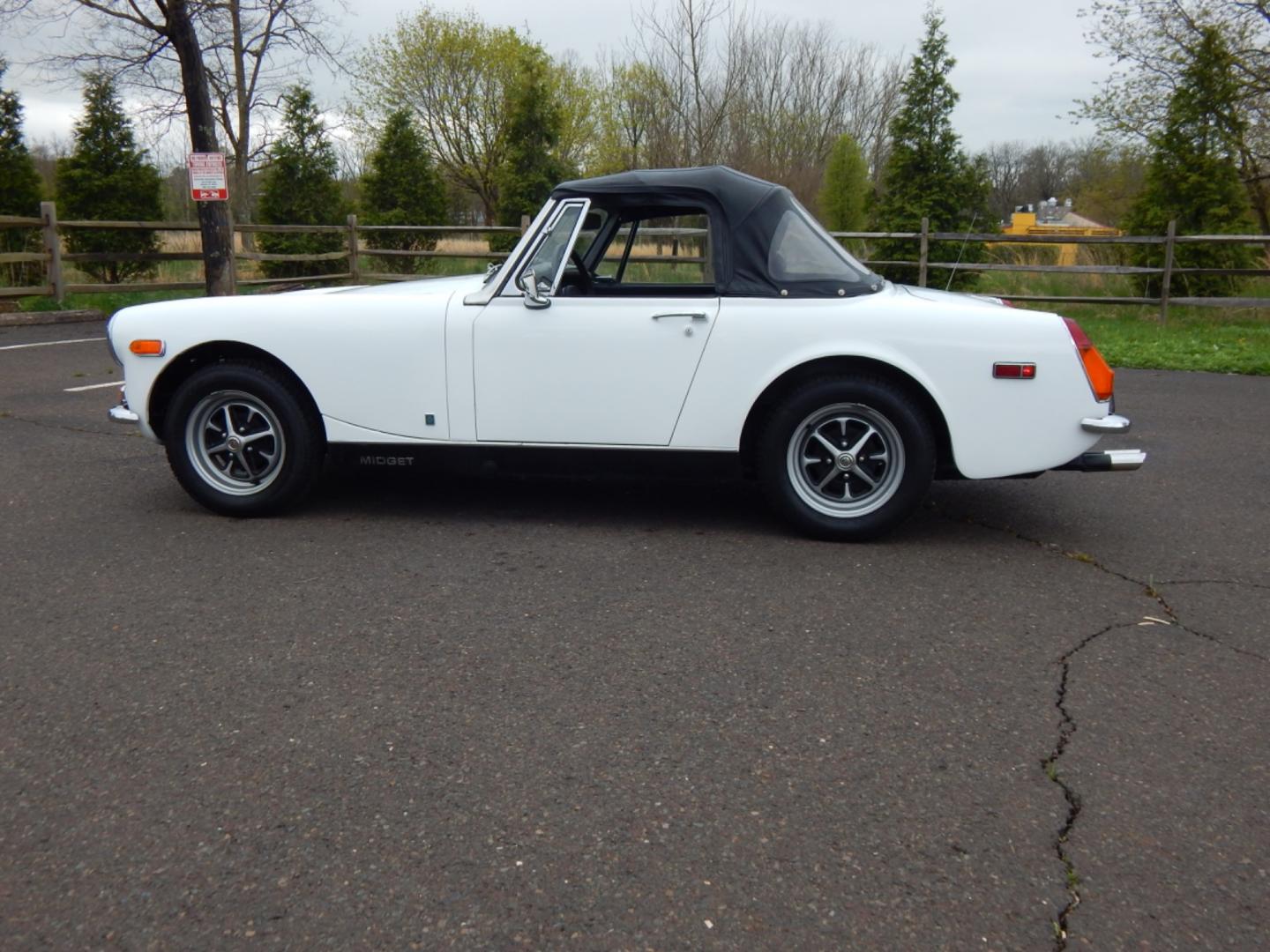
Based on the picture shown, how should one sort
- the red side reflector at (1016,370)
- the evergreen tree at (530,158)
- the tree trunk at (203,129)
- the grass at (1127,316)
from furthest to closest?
1. the evergreen tree at (530,158)
2. the tree trunk at (203,129)
3. the grass at (1127,316)
4. the red side reflector at (1016,370)

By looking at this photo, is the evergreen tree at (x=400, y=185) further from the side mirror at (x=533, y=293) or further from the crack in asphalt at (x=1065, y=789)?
the crack in asphalt at (x=1065, y=789)

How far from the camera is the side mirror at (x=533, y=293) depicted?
4797 millimetres

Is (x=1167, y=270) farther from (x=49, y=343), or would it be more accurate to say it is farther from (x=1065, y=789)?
(x=1065, y=789)

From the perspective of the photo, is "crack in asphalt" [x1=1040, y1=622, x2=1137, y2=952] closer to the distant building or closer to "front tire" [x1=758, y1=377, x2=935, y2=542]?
"front tire" [x1=758, y1=377, x2=935, y2=542]

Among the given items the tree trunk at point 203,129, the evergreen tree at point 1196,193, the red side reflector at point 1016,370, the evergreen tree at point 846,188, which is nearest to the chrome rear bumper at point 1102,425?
the red side reflector at point 1016,370

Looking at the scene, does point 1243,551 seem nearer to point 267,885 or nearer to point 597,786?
point 597,786

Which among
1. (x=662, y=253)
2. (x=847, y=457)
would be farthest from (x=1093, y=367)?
(x=662, y=253)

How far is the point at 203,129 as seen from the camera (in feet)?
50.5

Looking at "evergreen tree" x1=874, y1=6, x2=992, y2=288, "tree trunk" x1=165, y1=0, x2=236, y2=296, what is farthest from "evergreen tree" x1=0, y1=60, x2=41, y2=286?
"evergreen tree" x1=874, y1=6, x2=992, y2=288

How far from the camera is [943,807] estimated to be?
8.59 ft

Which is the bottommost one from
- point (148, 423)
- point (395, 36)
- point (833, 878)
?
point (833, 878)

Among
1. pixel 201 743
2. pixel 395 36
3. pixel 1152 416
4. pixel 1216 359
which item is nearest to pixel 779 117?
pixel 395 36

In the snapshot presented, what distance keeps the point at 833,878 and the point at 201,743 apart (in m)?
1.64

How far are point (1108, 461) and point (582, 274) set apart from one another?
2.45m
